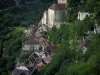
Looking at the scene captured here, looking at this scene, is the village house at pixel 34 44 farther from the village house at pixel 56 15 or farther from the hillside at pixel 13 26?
the village house at pixel 56 15

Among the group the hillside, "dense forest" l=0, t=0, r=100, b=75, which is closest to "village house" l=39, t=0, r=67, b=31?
"dense forest" l=0, t=0, r=100, b=75

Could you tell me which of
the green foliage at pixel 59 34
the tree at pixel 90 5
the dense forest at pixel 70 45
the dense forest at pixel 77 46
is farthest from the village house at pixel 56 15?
the tree at pixel 90 5

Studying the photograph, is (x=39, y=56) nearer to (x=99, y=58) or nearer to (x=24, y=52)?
(x=24, y=52)

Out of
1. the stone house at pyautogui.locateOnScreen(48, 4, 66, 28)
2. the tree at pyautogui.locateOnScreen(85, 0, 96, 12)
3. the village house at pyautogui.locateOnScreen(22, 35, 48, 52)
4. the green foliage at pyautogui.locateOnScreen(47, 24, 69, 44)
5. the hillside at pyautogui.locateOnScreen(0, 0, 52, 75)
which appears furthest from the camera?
the stone house at pyautogui.locateOnScreen(48, 4, 66, 28)

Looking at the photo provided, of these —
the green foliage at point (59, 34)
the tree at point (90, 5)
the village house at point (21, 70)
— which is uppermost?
the tree at point (90, 5)

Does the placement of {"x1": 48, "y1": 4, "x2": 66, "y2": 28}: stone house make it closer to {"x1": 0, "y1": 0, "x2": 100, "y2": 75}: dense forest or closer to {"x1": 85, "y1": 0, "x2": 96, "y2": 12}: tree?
{"x1": 0, "y1": 0, "x2": 100, "y2": 75}: dense forest

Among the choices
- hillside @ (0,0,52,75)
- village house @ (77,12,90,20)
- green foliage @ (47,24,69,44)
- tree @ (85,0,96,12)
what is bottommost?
hillside @ (0,0,52,75)

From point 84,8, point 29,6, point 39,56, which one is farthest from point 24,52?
point 29,6

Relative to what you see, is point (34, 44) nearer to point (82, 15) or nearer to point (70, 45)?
point (82, 15)
